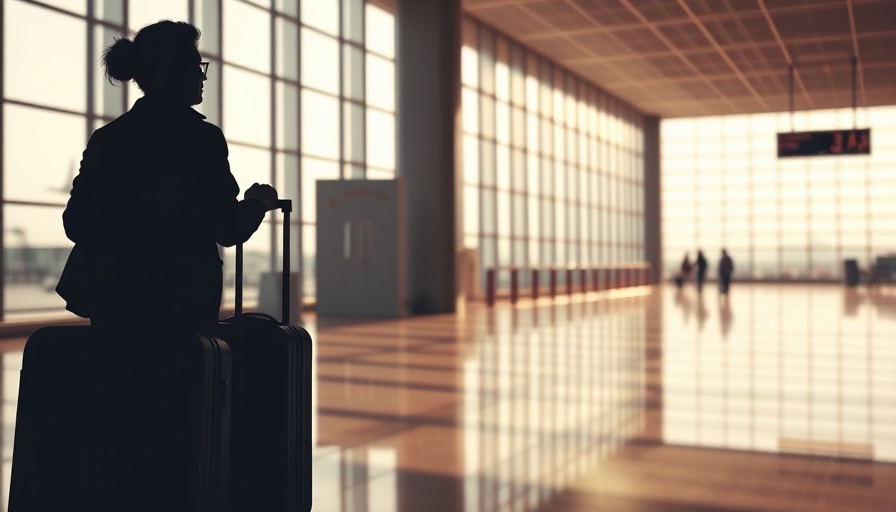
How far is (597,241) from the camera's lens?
4078 cm

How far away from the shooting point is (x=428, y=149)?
21.6 meters

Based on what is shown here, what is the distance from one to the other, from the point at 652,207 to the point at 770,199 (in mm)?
6308

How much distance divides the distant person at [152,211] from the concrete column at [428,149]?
733 inches

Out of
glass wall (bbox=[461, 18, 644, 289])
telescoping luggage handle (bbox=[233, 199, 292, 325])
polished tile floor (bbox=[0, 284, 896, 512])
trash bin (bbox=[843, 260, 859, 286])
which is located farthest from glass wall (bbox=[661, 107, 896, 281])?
telescoping luggage handle (bbox=[233, 199, 292, 325])

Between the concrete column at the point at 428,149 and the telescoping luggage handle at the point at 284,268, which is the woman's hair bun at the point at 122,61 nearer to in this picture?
the telescoping luggage handle at the point at 284,268

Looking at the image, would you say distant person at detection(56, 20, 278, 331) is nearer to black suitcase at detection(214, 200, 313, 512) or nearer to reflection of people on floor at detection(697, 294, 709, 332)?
black suitcase at detection(214, 200, 313, 512)

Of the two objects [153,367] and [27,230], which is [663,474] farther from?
[27,230]

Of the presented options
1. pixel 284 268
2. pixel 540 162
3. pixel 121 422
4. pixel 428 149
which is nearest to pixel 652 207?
pixel 540 162

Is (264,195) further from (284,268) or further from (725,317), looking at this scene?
(725,317)

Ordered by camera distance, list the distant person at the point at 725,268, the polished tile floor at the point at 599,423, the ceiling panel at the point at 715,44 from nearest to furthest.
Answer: the polished tile floor at the point at 599,423 < the ceiling panel at the point at 715,44 < the distant person at the point at 725,268

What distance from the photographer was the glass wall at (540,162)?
97.8 ft

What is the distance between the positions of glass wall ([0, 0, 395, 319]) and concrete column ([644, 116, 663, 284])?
22791mm

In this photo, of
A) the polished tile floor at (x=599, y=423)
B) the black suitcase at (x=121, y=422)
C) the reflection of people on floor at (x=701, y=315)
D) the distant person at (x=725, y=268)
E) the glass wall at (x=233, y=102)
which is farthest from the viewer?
the distant person at (x=725, y=268)

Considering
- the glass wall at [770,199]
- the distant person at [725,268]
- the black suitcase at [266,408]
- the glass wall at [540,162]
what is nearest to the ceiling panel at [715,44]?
the glass wall at [540,162]
